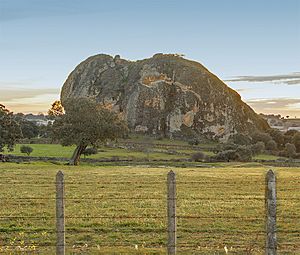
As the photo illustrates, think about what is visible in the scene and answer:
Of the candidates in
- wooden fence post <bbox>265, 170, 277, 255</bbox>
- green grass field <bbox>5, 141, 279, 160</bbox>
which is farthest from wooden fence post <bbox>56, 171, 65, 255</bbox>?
green grass field <bbox>5, 141, 279, 160</bbox>

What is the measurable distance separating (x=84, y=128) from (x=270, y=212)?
6671cm

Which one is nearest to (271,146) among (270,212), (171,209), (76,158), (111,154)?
(111,154)

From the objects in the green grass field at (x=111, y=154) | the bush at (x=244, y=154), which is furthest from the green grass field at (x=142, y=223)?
the bush at (x=244, y=154)

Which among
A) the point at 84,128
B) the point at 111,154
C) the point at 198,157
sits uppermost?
the point at 84,128

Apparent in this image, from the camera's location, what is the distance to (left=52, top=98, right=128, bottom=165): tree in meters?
76.6

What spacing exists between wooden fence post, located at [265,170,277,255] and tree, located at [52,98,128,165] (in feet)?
215

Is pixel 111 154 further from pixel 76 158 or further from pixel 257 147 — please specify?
pixel 257 147

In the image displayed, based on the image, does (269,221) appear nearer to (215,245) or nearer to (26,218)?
(215,245)

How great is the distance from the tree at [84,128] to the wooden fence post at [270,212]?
65.5 metres

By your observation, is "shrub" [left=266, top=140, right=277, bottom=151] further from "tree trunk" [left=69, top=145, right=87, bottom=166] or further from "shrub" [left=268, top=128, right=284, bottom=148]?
"tree trunk" [left=69, top=145, right=87, bottom=166]

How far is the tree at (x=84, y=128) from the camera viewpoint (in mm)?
76562

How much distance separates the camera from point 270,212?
1125 centimetres

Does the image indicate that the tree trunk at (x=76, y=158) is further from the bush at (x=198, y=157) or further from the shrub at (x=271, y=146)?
the shrub at (x=271, y=146)

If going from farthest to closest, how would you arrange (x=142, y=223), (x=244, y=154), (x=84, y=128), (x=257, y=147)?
(x=257, y=147) < (x=244, y=154) < (x=84, y=128) < (x=142, y=223)
